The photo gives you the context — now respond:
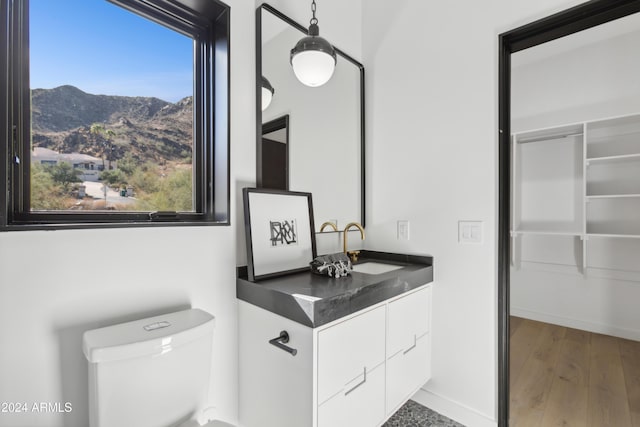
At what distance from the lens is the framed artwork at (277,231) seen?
1.37 meters

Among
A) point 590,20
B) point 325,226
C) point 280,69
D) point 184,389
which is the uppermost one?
point 590,20

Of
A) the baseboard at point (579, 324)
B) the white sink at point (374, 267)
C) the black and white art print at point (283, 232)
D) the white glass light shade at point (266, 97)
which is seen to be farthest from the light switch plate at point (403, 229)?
the baseboard at point (579, 324)

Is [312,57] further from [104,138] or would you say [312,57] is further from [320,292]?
[320,292]

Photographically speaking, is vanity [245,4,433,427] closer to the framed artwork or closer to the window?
the framed artwork

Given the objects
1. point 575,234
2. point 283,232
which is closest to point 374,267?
point 283,232

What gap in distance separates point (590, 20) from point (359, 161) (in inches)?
53.8

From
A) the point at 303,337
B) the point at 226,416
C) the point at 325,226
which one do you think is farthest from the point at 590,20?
the point at 226,416

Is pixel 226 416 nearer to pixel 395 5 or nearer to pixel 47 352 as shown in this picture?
pixel 47 352

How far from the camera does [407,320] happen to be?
61.9 inches

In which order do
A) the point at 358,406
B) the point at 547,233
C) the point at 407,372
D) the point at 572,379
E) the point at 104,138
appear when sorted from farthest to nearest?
1. the point at 547,233
2. the point at 572,379
3. the point at 407,372
4. the point at 358,406
5. the point at 104,138

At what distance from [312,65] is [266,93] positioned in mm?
278

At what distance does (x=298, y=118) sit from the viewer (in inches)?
68.2

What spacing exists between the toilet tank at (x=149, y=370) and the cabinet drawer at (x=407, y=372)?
0.89m

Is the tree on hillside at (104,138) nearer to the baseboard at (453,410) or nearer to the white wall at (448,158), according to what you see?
the white wall at (448,158)
